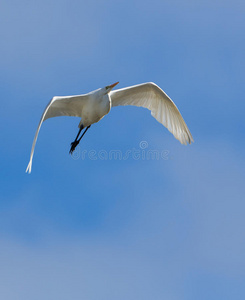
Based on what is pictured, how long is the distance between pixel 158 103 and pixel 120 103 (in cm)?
125

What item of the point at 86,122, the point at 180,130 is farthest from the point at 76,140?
the point at 180,130

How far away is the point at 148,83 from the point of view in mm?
17312

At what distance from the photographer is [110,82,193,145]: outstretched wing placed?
1745cm

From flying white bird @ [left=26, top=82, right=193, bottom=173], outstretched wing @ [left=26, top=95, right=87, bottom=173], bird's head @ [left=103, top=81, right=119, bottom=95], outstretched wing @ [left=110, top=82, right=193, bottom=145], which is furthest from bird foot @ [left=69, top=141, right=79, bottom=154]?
bird's head @ [left=103, top=81, right=119, bottom=95]

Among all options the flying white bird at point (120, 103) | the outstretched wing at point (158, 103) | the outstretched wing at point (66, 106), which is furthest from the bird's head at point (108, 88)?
the outstretched wing at point (158, 103)

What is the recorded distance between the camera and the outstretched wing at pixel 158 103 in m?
17.5

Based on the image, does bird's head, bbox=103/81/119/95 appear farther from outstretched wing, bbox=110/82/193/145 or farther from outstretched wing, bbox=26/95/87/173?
outstretched wing, bbox=110/82/193/145

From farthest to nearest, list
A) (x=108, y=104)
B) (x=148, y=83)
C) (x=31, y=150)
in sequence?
1. (x=148, y=83)
2. (x=108, y=104)
3. (x=31, y=150)

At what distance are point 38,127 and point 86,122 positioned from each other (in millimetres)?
3095

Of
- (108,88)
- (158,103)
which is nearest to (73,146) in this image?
(108,88)

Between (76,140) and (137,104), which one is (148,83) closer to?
(137,104)

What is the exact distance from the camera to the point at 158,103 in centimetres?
1788

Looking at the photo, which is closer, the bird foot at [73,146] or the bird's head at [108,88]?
the bird's head at [108,88]

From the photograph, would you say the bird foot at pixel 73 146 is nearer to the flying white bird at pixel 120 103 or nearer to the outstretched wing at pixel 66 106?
the flying white bird at pixel 120 103
